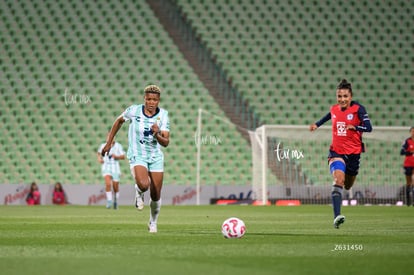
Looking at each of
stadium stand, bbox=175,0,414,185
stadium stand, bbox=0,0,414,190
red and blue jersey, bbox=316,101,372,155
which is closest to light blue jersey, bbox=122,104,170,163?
red and blue jersey, bbox=316,101,372,155

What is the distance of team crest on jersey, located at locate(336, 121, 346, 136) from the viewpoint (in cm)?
1234

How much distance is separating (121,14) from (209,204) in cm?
938

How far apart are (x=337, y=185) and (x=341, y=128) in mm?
987

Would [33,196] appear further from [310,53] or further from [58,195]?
[310,53]

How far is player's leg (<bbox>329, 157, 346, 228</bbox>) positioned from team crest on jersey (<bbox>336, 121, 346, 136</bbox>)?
1.33 feet

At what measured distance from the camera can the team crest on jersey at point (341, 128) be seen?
1234 cm

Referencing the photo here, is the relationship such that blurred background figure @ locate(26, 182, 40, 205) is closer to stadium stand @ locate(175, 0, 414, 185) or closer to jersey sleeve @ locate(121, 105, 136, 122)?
stadium stand @ locate(175, 0, 414, 185)

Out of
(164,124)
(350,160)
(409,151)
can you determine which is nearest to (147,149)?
(164,124)

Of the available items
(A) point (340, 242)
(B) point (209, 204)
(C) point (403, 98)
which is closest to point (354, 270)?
(A) point (340, 242)

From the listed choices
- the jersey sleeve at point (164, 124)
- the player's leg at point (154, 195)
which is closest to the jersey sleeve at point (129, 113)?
the jersey sleeve at point (164, 124)

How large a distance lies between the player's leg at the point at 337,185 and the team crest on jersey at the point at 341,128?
1.33ft

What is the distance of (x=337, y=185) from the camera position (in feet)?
39.2

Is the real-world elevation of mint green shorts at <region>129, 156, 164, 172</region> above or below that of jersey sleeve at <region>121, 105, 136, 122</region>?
below

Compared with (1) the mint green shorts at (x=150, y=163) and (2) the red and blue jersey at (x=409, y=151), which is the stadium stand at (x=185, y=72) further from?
(1) the mint green shorts at (x=150, y=163)
